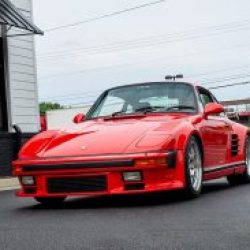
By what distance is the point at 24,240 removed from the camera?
5.47m

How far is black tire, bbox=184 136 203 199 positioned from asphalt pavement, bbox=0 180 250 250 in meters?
0.12

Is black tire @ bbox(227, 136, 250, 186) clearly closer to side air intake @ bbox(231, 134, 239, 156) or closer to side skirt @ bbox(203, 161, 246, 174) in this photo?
side skirt @ bbox(203, 161, 246, 174)

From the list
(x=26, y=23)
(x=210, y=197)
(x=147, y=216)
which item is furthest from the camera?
(x=26, y=23)

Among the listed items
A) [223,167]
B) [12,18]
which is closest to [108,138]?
[223,167]

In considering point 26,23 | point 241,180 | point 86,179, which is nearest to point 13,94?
point 26,23

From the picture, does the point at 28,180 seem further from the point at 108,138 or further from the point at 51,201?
the point at 108,138

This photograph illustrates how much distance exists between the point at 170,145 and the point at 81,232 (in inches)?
82.7

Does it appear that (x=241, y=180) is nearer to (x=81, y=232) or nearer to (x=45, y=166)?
(x=45, y=166)

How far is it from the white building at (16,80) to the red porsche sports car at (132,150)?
6.28m

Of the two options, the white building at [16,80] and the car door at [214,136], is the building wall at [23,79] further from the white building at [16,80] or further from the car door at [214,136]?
the car door at [214,136]

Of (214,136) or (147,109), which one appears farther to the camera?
(214,136)

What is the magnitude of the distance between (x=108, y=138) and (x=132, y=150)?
414 millimetres

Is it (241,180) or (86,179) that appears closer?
(86,179)

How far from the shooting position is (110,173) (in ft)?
24.7
